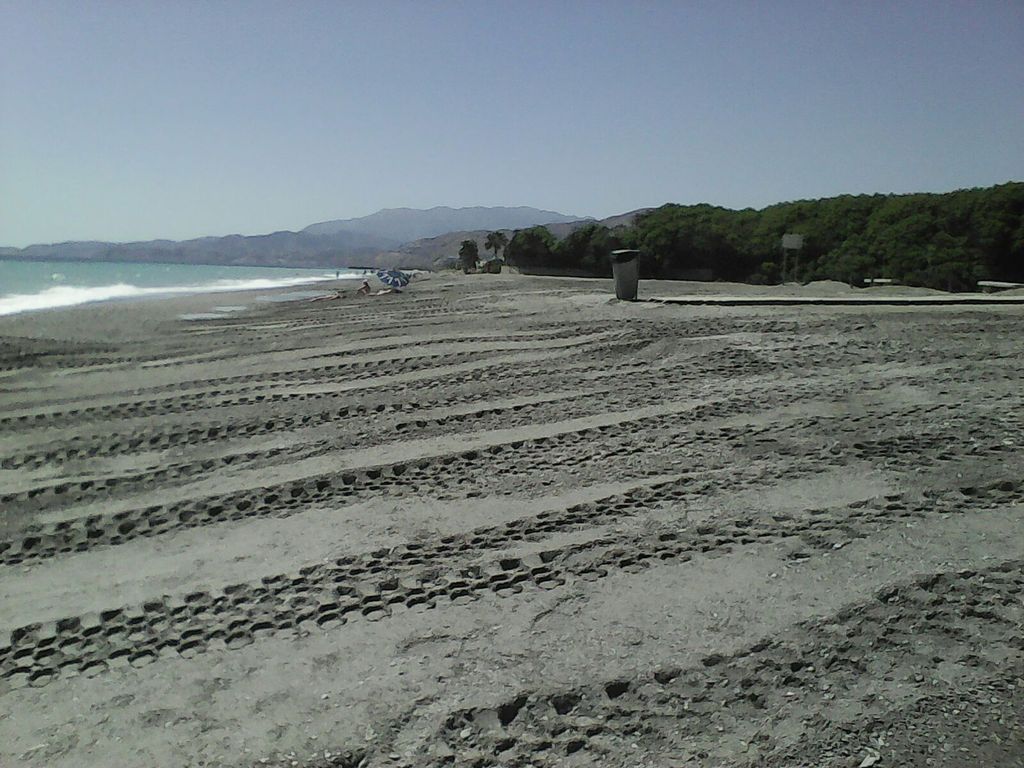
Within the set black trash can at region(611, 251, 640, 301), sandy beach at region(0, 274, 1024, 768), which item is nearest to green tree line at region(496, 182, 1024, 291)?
black trash can at region(611, 251, 640, 301)

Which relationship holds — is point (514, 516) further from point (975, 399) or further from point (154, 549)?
point (975, 399)

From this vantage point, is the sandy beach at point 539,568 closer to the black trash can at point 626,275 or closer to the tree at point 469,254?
the black trash can at point 626,275

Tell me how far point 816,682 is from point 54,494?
5.53 meters

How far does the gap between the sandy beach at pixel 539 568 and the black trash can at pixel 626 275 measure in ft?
16.6

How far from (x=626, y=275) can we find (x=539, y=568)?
34.2 feet

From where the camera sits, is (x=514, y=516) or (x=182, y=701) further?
(x=514, y=516)

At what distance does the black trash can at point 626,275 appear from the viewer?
1405 centimetres

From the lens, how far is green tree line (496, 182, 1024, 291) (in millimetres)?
22812

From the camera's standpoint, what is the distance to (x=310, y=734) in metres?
2.93

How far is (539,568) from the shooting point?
4.21 meters

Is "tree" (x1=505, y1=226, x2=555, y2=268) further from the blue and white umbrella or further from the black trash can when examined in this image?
the black trash can

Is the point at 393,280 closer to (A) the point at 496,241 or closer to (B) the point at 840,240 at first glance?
(B) the point at 840,240

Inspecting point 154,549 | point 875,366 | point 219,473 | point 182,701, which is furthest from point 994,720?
point 875,366

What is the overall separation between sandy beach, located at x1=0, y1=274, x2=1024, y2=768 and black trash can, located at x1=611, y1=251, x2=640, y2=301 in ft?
16.6
